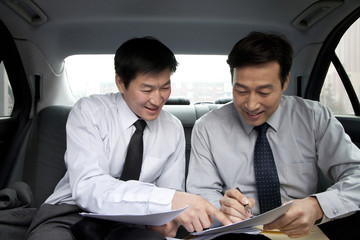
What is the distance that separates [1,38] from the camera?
2160 mm

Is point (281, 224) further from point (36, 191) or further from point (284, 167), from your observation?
point (36, 191)

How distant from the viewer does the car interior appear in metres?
2.00

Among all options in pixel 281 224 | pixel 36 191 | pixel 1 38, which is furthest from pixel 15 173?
pixel 281 224

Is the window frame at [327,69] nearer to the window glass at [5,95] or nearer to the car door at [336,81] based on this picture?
the car door at [336,81]

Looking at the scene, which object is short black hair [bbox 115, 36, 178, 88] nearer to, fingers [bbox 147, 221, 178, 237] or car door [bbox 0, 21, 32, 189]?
fingers [bbox 147, 221, 178, 237]

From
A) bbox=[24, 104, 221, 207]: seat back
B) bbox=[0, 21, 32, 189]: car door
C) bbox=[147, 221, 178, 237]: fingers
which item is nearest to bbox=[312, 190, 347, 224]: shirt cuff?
bbox=[147, 221, 178, 237]: fingers

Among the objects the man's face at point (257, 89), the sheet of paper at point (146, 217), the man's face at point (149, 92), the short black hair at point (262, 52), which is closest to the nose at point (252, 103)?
the man's face at point (257, 89)

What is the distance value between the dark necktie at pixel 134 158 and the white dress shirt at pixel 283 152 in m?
0.24

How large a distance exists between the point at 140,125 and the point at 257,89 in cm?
55

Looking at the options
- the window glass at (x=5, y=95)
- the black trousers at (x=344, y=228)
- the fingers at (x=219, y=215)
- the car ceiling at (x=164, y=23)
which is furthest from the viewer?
the window glass at (x=5, y=95)

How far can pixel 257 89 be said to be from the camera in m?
1.45

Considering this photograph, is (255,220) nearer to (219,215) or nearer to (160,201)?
(219,215)

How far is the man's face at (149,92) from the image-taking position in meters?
1.53

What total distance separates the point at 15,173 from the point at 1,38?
0.83m
